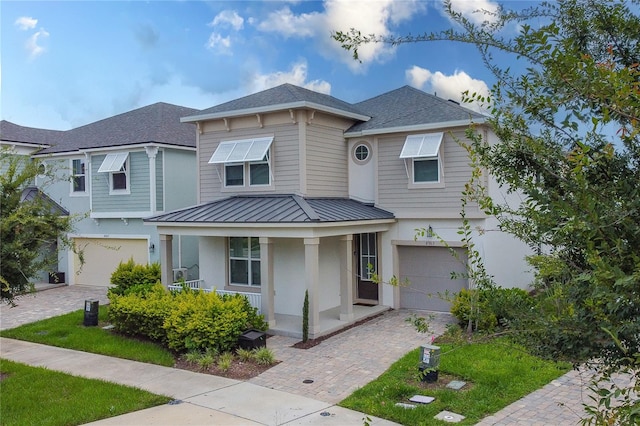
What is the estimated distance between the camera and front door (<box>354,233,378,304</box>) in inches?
605

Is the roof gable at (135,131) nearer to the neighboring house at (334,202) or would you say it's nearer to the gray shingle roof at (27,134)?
the gray shingle roof at (27,134)

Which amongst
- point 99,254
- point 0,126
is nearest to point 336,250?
point 99,254

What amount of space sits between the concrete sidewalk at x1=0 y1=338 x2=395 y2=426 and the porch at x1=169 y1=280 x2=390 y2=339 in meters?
3.05

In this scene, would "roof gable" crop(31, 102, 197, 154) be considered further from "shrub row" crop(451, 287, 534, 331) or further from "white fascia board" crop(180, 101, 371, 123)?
"shrub row" crop(451, 287, 534, 331)

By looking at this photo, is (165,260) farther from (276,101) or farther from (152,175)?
(276,101)

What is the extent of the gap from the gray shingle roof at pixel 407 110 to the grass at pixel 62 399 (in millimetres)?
9807

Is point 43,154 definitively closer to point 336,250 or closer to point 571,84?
point 336,250

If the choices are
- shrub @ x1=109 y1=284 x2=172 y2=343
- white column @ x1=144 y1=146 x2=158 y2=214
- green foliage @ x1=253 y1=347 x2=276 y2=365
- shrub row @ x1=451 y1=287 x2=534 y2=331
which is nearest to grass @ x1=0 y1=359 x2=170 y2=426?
green foliage @ x1=253 y1=347 x2=276 y2=365

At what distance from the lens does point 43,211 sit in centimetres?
920

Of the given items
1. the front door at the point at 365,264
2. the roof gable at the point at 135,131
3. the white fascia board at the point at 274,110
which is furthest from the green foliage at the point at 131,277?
the front door at the point at 365,264

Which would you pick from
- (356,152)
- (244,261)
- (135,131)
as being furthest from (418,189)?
(135,131)

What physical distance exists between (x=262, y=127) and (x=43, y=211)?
692 cm

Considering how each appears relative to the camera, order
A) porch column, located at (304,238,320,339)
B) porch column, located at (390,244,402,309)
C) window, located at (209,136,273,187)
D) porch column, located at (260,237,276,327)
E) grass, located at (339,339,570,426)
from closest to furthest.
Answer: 1. grass, located at (339,339,570,426)
2. porch column, located at (304,238,320,339)
3. porch column, located at (260,237,276,327)
4. window, located at (209,136,273,187)
5. porch column, located at (390,244,402,309)

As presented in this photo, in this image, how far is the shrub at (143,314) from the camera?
37.5ft
